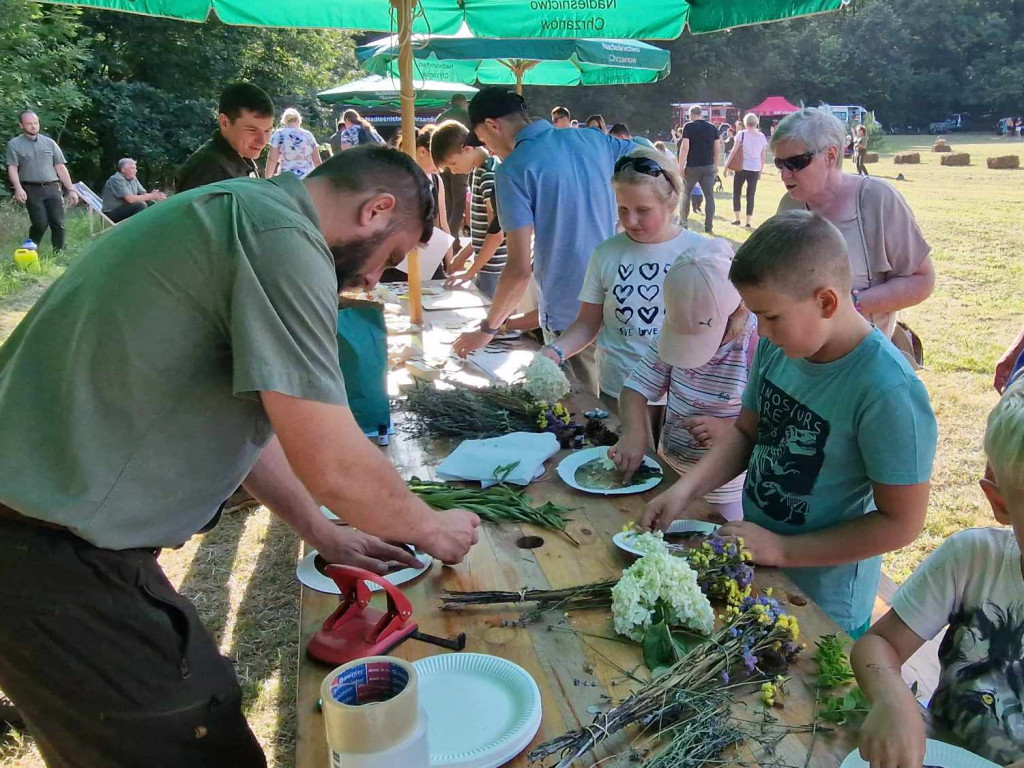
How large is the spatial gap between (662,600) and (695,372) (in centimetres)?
124

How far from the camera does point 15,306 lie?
9.28m

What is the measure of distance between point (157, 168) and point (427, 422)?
19.9 m

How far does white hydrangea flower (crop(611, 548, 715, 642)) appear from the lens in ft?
4.98

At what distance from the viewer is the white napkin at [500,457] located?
235cm

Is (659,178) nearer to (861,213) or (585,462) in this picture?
(861,213)

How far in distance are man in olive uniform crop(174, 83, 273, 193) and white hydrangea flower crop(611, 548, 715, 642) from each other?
362 centimetres

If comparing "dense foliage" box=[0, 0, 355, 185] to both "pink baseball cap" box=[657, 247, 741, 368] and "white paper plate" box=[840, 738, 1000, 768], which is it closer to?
"pink baseball cap" box=[657, 247, 741, 368]

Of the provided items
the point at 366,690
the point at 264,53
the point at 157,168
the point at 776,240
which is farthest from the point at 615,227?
the point at 264,53

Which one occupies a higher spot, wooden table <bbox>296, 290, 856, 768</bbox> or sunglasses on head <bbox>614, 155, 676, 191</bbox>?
sunglasses on head <bbox>614, 155, 676, 191</bbox>

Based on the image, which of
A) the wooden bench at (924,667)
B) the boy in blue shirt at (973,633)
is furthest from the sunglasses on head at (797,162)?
the boy in blue shirt at (973,633)

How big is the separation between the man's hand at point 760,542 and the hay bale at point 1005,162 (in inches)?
987

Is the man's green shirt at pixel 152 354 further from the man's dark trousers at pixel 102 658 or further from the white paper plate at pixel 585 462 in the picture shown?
the white paper plate at pixel 585 462

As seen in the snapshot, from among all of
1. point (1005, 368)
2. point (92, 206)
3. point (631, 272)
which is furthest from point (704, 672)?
point (92, 206)

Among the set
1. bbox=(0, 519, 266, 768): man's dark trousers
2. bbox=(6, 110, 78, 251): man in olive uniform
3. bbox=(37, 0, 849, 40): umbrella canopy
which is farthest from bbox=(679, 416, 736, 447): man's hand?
bbox=(6, 110, 78, 251): man in olive uniform
